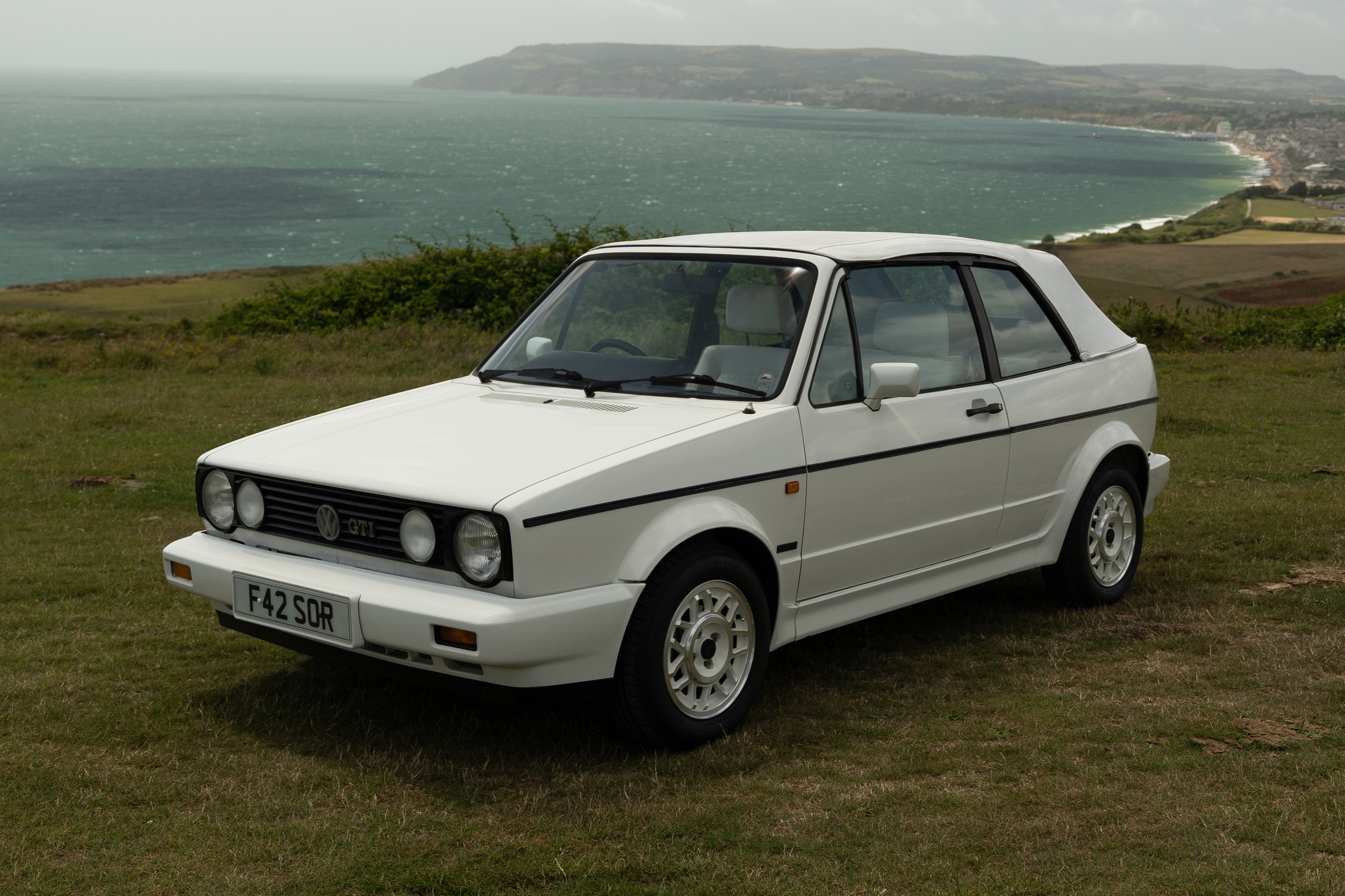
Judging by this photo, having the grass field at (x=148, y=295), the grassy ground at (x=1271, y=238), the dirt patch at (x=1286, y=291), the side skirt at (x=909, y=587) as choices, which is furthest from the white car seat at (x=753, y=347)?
the grassy ground at (x=1271, y=238)

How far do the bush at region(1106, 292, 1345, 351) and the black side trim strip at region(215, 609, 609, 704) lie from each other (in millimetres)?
17151

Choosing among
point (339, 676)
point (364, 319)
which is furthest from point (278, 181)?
point (339, 676)

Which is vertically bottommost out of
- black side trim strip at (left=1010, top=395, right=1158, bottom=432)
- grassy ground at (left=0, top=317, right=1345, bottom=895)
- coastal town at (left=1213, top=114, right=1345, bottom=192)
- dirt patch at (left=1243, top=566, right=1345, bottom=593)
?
dirt patch at (left=1243, top=566, right=1345, bottom=593)

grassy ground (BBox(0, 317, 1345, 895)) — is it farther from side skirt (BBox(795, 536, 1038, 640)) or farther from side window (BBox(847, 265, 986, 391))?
side window (BBox(847, 265, 986, 391))

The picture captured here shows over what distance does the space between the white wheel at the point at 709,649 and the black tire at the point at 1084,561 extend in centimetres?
213

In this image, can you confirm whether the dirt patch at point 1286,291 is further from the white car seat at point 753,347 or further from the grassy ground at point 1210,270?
the white car seat at point 753,347

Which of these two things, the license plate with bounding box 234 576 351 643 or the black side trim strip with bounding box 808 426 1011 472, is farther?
the black side trim strip with bounding box 808 426 1011 472

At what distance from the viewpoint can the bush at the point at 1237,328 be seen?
18844 mm

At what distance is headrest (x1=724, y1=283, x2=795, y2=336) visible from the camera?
4773 mm

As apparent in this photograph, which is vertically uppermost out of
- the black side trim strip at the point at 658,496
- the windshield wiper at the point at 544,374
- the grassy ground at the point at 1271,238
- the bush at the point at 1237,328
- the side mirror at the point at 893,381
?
the side mirror at the point at 893,381

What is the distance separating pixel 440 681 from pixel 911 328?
2.51m

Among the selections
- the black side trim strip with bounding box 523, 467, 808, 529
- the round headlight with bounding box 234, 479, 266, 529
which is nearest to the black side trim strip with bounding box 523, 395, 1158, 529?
the black side trim strip with bounding box 523, 467, 808, 529

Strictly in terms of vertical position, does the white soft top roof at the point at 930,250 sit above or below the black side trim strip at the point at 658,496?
above

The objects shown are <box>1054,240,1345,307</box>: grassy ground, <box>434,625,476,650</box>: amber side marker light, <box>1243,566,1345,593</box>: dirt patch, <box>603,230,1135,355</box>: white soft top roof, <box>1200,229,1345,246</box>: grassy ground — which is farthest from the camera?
<box>1200,229,1345,246</box>: grassy ground
